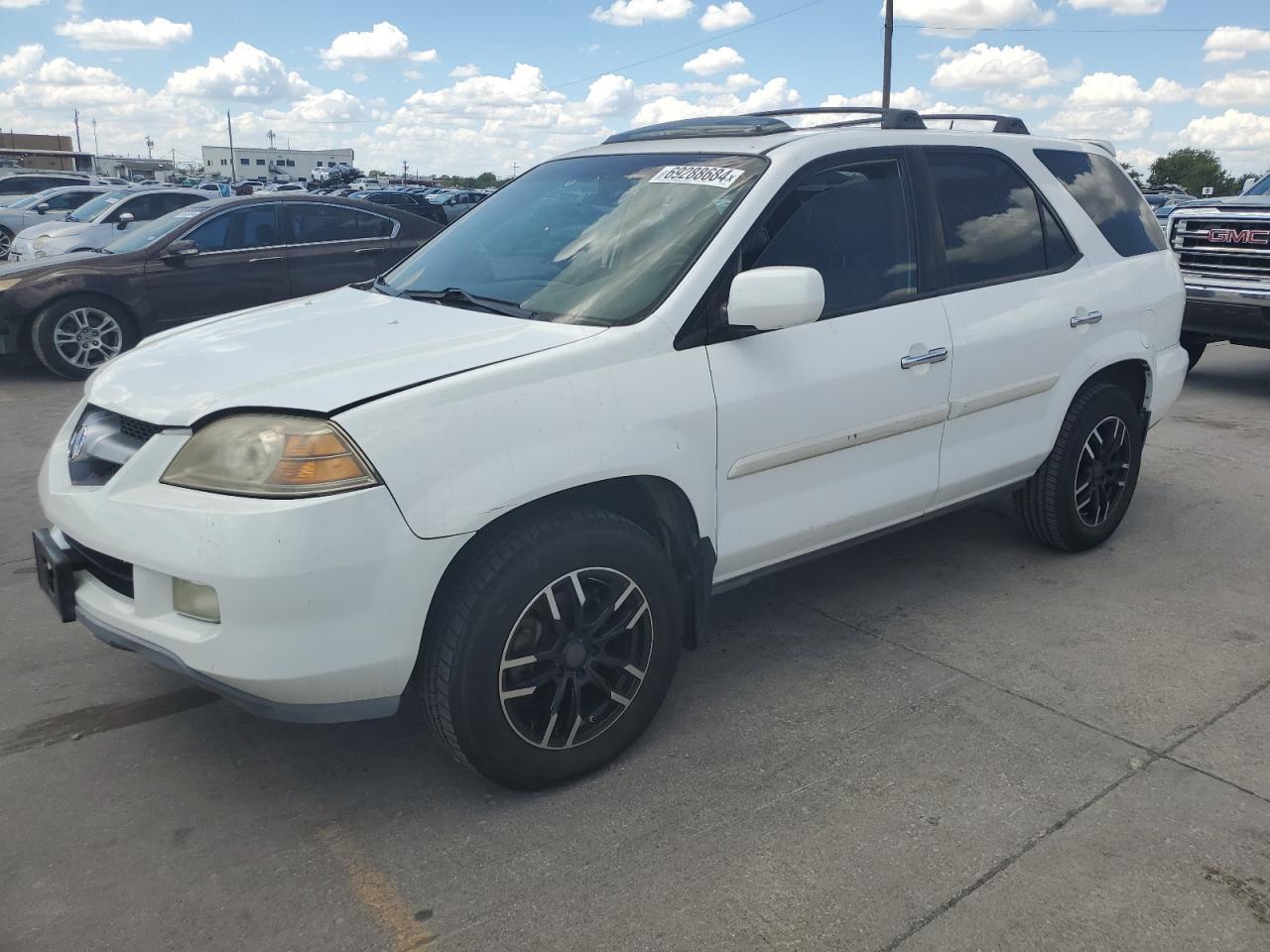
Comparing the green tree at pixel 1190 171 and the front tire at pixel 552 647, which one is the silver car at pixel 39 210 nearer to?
the front tire at pixel 552 647

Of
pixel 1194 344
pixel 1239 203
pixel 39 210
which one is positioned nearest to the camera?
pixel 1239 203

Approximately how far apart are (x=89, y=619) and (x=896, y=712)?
7.78 ft

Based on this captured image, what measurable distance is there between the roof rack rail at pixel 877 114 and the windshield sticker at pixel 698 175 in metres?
0.60

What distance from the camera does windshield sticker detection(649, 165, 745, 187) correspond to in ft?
10.8

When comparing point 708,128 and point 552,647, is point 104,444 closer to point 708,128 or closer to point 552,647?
point 552,647

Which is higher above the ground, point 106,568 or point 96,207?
point 96,207

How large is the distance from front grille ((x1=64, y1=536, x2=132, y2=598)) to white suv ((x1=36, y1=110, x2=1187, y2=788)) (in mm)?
16

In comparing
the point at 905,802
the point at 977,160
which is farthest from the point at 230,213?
the point at 905,802

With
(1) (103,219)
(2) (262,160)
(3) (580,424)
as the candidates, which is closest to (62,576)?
(3) (580,424)

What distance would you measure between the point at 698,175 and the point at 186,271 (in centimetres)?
696

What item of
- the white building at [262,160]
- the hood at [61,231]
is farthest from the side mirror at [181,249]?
the white building at [262,160]

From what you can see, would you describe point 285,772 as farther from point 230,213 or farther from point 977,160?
point 230,213

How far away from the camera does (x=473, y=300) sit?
330 cm

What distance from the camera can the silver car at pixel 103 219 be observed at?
43.9ft
